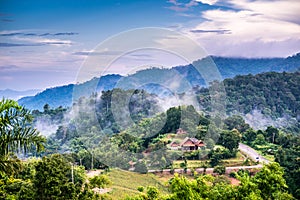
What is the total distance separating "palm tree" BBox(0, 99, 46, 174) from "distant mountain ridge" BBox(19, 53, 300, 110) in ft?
2.08

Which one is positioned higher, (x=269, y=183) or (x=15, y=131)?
(x=15, y=131)

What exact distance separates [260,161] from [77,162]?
247 inches

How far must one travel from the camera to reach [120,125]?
15.6 m

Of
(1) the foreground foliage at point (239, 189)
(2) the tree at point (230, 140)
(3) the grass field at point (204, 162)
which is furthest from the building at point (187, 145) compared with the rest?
(1) the foreground foliage at point (239, 189)

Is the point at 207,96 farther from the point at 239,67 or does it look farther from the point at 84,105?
the point at 239,67

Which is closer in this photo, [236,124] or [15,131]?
[15,131]

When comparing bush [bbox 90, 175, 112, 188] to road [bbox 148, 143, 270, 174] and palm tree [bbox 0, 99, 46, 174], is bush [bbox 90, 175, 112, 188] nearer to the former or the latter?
palm tree [bbox 0, 99, 46, 174]

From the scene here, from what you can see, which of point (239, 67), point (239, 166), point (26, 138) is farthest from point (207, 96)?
point (239, 67)

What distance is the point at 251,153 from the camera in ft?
48.4

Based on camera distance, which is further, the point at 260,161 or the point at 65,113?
the point at 65,113

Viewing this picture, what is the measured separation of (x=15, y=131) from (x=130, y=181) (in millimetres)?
8850

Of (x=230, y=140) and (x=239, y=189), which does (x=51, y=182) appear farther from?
(x=230, y=140)

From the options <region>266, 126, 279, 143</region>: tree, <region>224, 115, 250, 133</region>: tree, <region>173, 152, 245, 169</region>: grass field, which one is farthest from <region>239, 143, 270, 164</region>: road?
<region>224, 115, 250, 133</region>: tree

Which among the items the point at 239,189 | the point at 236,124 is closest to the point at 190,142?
the point at 236,124
